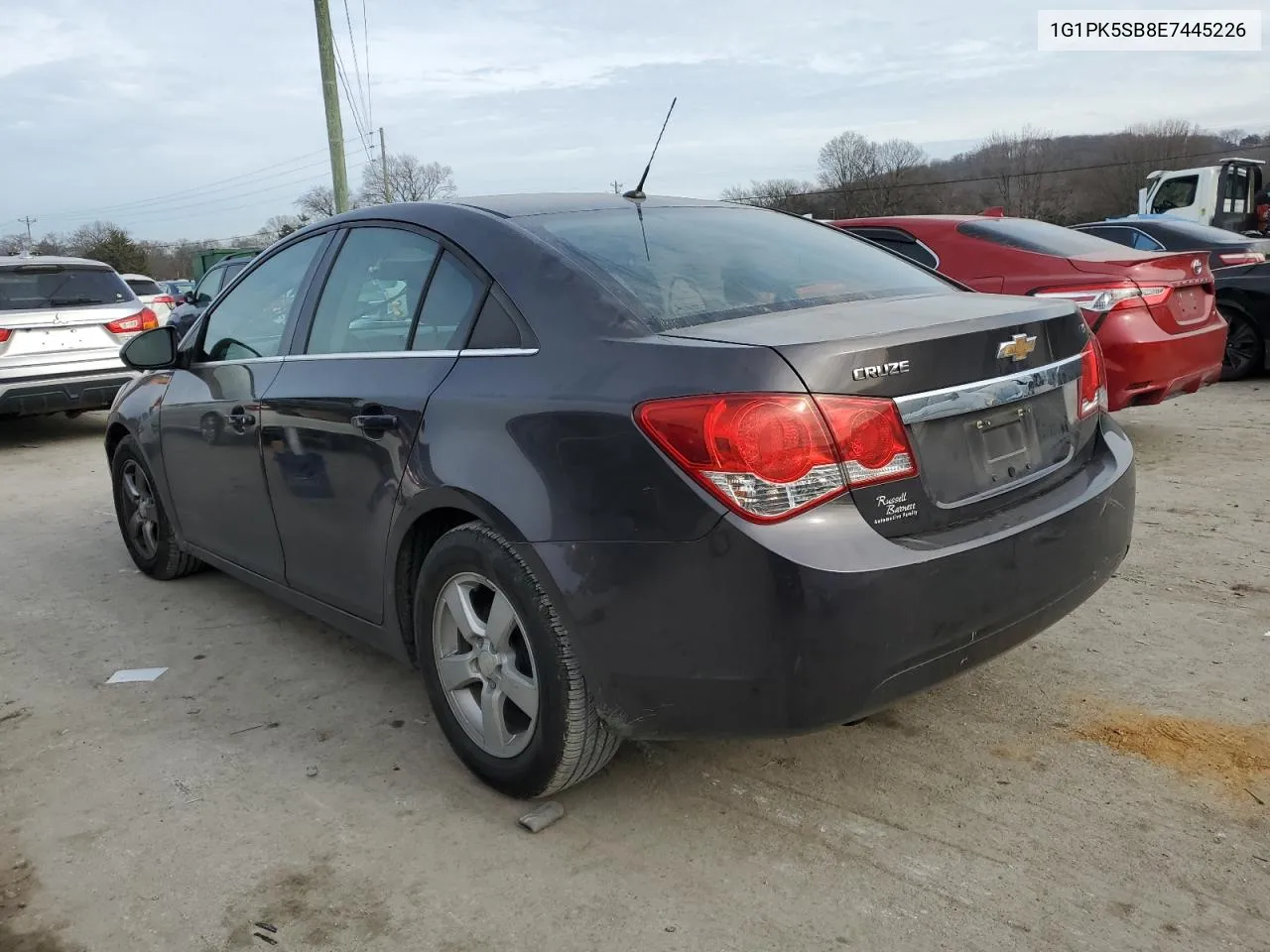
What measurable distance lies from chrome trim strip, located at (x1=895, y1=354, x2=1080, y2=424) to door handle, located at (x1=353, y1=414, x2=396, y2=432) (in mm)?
1434

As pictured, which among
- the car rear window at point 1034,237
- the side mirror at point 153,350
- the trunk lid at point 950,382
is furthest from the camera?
the car rear window at point 1034,237

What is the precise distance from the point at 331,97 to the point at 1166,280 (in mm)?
14138

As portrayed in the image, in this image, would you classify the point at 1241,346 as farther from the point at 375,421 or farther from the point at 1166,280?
the point at 375,421

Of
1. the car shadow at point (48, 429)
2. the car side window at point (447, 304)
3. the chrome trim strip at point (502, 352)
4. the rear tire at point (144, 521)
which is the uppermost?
the car side window at point (447, 304)

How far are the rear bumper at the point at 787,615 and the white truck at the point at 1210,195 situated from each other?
22.4 m

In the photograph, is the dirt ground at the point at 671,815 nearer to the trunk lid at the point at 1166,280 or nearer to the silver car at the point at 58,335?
the trunk lid at the point at 1166,280

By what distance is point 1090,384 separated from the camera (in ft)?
9.62

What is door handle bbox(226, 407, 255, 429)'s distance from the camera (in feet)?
12.1

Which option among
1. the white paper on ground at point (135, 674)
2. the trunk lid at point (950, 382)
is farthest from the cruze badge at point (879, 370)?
the white paper on ground at point (135, 674)

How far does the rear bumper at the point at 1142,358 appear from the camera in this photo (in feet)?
19.6

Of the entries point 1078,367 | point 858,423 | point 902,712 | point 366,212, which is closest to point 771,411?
point 858,423

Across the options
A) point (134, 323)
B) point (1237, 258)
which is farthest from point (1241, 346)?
point (134, 323)

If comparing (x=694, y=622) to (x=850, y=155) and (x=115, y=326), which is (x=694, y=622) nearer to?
(x=115, y=326)

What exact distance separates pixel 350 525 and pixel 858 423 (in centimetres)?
167
